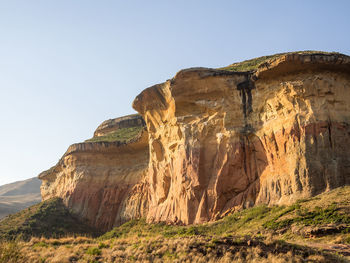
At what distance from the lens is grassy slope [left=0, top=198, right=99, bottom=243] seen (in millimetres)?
35656

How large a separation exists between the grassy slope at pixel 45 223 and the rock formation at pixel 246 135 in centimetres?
692

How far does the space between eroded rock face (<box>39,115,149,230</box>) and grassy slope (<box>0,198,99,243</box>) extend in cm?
148

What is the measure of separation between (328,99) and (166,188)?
16.2 metres

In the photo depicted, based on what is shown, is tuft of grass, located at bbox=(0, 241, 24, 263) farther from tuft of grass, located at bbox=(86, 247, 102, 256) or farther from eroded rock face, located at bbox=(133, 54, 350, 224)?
eroded rock face, located at bbox=(133, 54, 350, 224)

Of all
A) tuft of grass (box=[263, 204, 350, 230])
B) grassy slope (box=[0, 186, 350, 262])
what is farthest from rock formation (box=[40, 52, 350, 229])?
tuft of grass (box=[263, 204, 350, 230])

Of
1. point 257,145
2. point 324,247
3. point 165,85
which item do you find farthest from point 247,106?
point 324,247

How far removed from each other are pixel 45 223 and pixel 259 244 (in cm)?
2920

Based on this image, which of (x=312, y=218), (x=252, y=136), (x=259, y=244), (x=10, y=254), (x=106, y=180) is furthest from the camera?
(x=106, y=180)

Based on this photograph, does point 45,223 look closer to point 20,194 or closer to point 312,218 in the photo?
point 312,218

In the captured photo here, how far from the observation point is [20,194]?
133375 millimetres

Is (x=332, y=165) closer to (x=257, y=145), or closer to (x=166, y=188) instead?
(x=257, y=145)

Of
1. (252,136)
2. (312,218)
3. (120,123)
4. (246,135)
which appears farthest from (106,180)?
(312,218)

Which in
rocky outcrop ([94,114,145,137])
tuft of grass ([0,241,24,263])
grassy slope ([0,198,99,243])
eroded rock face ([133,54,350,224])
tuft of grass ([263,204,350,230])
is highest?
rocky outcrop ([94,114,145,137])

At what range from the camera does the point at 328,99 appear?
26.0m
